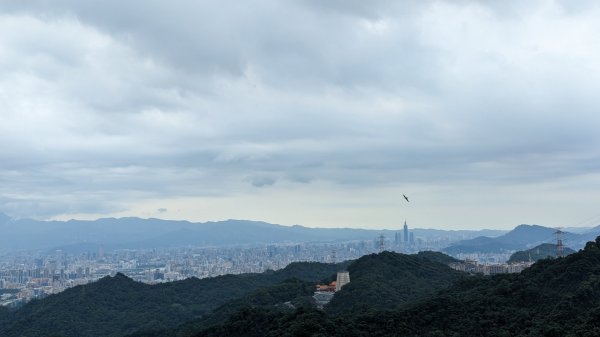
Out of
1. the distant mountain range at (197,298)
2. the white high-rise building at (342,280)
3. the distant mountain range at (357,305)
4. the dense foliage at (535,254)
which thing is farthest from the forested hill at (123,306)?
the dense foliage at (535,254)

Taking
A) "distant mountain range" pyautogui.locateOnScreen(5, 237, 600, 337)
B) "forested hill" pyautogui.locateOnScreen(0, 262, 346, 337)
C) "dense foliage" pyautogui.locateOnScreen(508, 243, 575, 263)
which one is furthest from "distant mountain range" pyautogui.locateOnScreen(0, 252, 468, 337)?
"dense foliage" pyautogui.locateOnScreen(508, 243, 575, 263)

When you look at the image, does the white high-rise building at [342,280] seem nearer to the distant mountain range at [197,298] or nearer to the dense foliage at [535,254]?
the distant mountain range at [197,298]

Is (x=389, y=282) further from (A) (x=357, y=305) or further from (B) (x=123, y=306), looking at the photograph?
(B) (x=123, y=306)

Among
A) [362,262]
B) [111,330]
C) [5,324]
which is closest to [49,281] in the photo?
[5,324]

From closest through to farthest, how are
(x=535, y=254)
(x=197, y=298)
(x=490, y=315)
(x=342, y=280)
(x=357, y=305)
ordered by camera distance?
(x=490, y=315) → (x=357, y=305) → (x=342, y=280) → (x=197, y=298) → (x=535, y=254)

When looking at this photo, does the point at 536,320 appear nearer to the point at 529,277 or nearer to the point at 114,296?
the point at 529,277

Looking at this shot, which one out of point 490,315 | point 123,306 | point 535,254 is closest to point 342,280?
point 490,315
